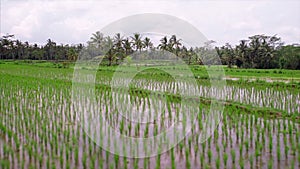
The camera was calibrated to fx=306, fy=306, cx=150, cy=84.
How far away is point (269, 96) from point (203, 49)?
811 inches

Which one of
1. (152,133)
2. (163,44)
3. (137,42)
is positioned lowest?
(152,133)

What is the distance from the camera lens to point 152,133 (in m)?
5.73

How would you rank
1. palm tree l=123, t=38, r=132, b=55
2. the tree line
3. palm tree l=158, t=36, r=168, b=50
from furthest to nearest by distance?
palm tree l=123, t=38, r=132, b=55, palm tree l=158, t=36, r=168, b=50, the tree line

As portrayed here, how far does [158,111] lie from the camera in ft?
25.3

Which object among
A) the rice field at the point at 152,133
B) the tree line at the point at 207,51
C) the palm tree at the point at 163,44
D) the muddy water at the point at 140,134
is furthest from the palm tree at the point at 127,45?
the muddy water at the point at 140,134

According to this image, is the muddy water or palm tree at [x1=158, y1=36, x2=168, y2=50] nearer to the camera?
the muddy water

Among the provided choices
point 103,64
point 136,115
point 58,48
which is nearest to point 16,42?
point 58,48

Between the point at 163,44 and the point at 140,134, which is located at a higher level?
the point at 163,44

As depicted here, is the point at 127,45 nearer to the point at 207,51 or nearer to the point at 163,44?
the point at 163,44

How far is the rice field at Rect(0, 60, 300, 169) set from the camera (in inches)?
164

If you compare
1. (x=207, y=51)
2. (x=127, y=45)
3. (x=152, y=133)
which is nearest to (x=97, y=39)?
(x=127, y=45)

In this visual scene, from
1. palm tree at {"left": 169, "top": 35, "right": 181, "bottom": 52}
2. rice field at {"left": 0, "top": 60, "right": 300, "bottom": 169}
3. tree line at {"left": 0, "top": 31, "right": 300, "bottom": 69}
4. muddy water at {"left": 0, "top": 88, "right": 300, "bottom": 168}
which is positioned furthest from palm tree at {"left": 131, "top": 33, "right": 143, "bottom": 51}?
muddy water at {"left": 0, "top": 88, "right": 300, "bottom": 168}

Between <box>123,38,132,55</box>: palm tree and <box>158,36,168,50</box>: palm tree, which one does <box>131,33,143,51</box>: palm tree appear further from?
<box>158,36,168,50</box>: palm tree

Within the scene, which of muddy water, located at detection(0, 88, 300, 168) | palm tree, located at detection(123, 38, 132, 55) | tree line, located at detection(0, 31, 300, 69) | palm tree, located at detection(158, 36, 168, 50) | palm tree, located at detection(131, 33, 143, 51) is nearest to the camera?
muddy water, located at detection(0, 88, 300, 168)
